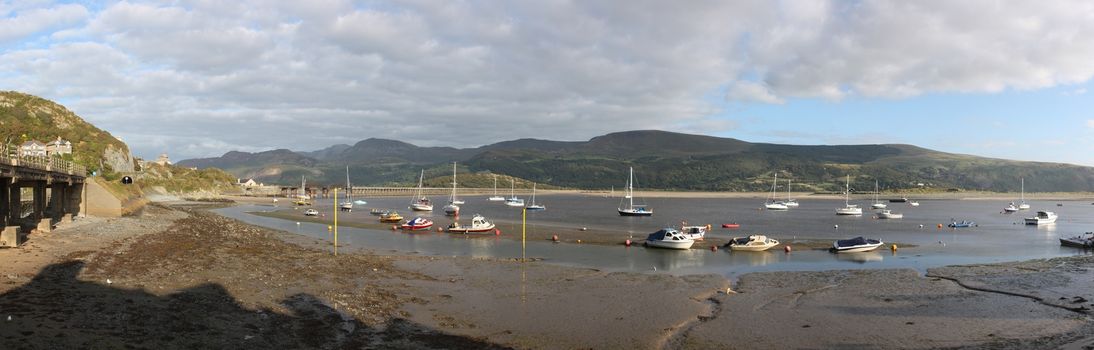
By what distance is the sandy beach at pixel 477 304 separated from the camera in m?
16.4

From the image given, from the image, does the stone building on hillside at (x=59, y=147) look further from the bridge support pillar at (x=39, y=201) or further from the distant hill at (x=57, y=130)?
the bridge support pillar at (x=39, y=201)

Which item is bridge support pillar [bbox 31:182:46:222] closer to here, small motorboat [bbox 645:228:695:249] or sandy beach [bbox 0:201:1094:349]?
sandy beach [bbox 0:201:1094:349]

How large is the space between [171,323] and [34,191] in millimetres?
34284

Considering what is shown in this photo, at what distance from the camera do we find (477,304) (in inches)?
938

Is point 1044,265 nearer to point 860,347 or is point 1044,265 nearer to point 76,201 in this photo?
point 860,347

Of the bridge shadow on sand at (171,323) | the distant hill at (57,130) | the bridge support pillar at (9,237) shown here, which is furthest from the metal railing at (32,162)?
the distant hill at (57,130)

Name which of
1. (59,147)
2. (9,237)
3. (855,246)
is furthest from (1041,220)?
(59,147)

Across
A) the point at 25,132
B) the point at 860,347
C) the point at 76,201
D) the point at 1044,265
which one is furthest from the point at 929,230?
the point at 25,132

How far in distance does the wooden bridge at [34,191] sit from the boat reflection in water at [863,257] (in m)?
44.7

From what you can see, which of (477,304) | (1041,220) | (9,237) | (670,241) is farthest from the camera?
(1041,220)

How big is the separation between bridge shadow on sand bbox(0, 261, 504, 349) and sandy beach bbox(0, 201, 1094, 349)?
7 centimetres

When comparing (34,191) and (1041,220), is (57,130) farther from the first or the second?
(1041,220)

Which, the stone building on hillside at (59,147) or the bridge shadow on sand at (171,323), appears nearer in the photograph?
the bridge shadow on sand at (171,323)

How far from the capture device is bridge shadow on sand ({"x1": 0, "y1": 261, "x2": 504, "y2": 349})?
45.2ft
